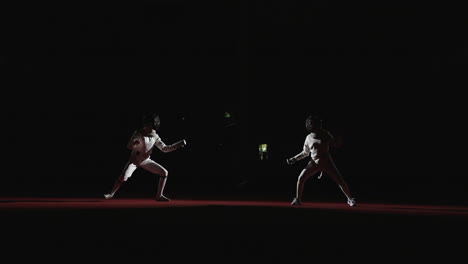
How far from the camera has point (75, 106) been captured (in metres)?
26.3

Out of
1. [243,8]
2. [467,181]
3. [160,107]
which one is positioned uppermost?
[243,8]

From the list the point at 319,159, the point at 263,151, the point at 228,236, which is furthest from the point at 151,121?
the point at 263,151

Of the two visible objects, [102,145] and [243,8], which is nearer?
[243,8]

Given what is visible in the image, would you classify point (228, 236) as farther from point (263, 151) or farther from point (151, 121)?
point (263, 151)

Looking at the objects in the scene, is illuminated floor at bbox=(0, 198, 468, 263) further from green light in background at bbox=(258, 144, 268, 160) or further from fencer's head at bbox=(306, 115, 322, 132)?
green light in background at bbox=(258, 144, 268, 160)

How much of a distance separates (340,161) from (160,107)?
8.36m

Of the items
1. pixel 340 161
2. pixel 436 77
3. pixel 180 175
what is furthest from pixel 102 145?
pixel 436 77

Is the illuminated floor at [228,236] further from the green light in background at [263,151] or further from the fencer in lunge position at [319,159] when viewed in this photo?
the green light in background at [263,151]

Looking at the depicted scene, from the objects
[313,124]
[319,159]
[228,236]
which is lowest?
[228,236]

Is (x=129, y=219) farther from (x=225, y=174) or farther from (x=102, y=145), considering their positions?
(x=102, y=145)

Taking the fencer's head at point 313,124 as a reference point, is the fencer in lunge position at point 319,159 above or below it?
below

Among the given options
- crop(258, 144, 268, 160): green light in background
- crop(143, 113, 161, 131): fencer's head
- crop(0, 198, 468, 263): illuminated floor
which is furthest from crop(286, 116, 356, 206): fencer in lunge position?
crop(258, 144, 268, 160): green light in background

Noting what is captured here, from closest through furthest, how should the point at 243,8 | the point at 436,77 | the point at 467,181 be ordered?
1. the point at 243,8
2. the point at 467,181
3. the point at 436,77

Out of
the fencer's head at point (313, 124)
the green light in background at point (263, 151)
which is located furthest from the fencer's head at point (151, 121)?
the green light in background at point (263, 151)
